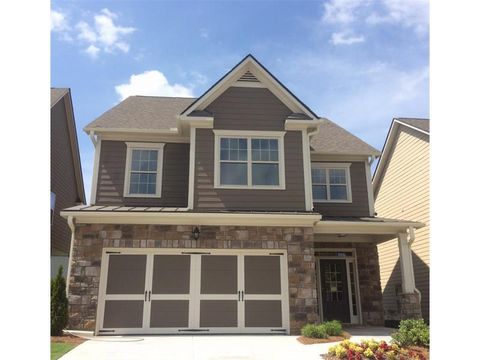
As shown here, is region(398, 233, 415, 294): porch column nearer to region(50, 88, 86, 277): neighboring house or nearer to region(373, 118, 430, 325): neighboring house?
region(373, 118, 430, 325): neighboring house

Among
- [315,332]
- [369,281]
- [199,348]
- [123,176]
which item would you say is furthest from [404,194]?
[199,348]

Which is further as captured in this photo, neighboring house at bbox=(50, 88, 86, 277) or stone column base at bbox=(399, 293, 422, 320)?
neighboring house at bbox=(50, 88, 86, 277)

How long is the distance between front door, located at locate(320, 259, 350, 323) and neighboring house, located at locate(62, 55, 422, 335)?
1.4 inches

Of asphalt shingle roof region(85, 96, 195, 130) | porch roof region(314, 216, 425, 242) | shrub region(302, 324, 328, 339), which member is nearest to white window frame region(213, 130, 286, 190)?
porch roof region(314, 216, 425, 242)

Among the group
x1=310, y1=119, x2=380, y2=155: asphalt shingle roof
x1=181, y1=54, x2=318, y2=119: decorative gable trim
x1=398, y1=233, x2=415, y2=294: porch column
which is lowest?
x1=398, y1=233, x2=415, y2=294: porch column

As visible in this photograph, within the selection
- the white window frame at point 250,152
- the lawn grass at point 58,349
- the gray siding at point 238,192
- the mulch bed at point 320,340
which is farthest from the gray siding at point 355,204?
the lawn grass at point 58,349

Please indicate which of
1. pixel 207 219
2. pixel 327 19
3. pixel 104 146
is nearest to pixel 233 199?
pixel 207 219

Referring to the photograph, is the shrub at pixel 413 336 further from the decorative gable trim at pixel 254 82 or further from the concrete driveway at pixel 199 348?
the decorative gable trim at pixel 254 82

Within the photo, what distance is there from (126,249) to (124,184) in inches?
96.3

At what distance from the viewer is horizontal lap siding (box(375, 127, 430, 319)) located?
1581cm

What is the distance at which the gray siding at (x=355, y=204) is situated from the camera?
14.0 meters

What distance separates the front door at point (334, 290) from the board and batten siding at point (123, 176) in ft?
18.8
